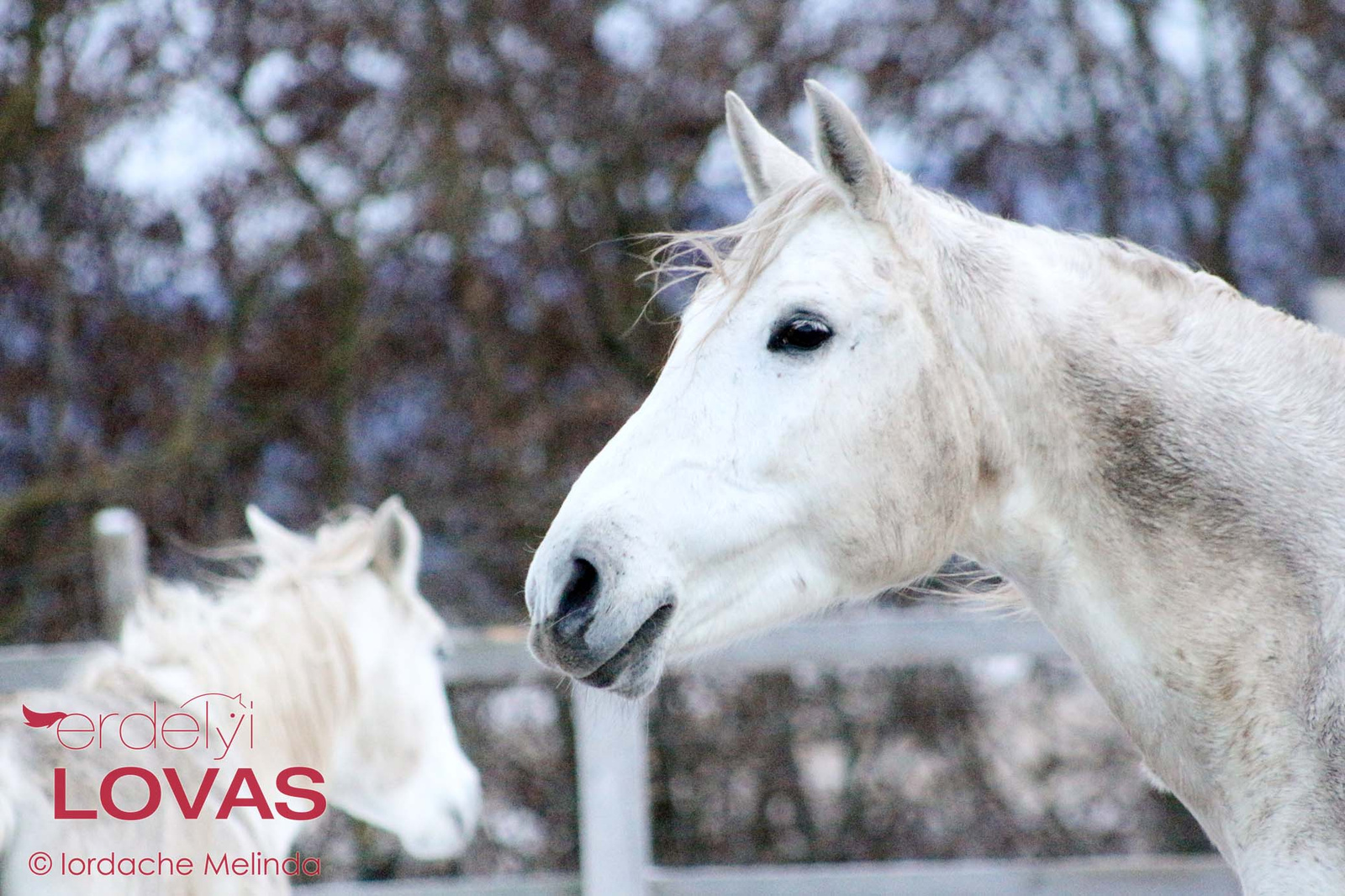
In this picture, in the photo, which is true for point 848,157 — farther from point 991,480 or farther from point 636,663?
point 636,663

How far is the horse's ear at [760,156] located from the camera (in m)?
1.79

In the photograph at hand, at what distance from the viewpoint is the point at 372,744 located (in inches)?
123

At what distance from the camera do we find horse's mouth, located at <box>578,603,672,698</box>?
1.48 meters

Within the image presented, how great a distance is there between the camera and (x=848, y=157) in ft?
5.14

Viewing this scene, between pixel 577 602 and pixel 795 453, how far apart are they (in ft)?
1.02

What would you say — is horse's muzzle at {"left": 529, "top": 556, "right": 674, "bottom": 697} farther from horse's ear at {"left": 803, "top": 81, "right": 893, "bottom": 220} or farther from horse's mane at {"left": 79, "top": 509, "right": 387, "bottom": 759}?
horse's mane at {"left": 79, "top": 509, "right": 387, "bottom": 759}

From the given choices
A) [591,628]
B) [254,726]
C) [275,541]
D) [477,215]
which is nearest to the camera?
[591,628]

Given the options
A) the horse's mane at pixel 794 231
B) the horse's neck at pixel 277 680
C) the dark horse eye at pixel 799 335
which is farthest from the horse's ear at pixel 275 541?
the dark horse eye at pixel 799 335

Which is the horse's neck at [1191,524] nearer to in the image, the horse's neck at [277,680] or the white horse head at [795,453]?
the white horse head at [795,453]

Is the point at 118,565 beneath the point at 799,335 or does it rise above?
beneath

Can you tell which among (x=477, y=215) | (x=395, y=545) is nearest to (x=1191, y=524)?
(x=395, y=545)

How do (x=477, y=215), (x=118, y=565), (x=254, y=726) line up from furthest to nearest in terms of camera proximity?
1. (x=477, y=215)
2. (x=118, y=565)
3. (x=254, y=726)

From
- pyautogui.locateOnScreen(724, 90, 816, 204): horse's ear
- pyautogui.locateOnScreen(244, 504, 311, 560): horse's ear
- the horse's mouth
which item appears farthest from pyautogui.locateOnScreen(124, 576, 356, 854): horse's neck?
pyautogui.locateOnScreen(724, 90, 816, 204): horse's ear

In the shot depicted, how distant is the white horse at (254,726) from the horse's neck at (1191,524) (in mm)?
1624
